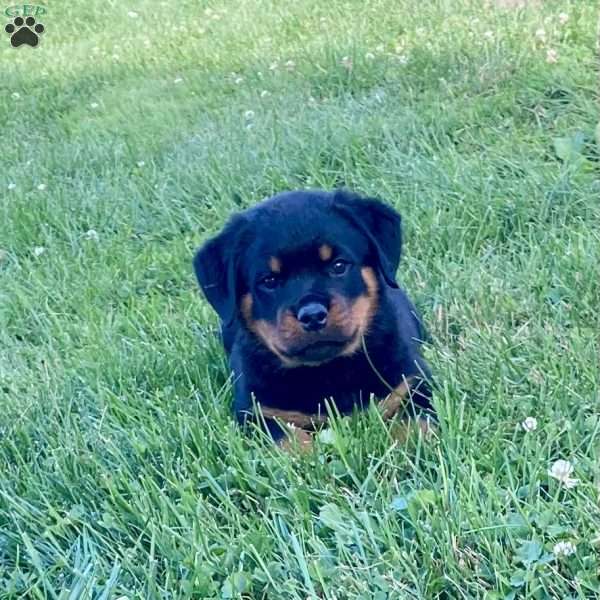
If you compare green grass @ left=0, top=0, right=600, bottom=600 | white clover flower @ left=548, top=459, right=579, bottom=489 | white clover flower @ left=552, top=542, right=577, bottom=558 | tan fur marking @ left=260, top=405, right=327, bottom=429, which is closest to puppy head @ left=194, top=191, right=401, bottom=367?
tan fur marking @ left=260, top=405, right=327, bottom=429

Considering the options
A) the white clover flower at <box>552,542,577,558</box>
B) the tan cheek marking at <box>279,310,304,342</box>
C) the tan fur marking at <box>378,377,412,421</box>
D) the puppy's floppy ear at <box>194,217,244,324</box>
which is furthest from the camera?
the puppy's floppy ear at <box>194,217,244,324</box>

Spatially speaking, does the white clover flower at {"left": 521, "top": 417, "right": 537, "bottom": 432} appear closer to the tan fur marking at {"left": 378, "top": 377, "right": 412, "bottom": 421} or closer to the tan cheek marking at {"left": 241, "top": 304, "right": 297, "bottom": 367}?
the tan fur marking at {"left": 378, "top": 377, "right": 412, "bottom": 421}

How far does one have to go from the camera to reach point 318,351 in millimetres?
2449

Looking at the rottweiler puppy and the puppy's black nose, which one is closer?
the puppy's black nose

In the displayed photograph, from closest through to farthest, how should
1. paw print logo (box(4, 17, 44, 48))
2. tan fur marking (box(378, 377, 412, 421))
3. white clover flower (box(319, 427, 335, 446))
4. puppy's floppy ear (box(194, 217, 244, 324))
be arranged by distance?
1. white clover flower (box(319, 427, 335, 446))
2. tan fur marking (box(378, 377, 412, 421))
3. puppy's floppy ear (box(194, 217, 244, 324))
4. paw print logo (box(4, 17, 44, 48))

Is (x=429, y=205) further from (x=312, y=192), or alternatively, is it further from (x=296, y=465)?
(x=296, y=465)

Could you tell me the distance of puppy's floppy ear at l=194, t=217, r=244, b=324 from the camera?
2600 mm

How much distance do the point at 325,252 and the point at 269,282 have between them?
171mm

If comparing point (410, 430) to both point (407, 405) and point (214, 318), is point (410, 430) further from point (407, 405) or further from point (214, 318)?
point (214, 318)

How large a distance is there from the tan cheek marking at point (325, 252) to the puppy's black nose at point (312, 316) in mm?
157

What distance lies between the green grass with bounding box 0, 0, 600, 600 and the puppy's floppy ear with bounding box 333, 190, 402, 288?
12.6 inches

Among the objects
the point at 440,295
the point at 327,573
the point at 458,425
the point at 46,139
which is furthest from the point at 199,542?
the point at 46,139

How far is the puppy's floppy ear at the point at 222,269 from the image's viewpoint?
2600 millimetres

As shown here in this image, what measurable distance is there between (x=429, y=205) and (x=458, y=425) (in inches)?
60.6
